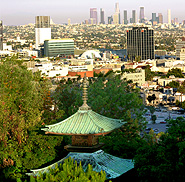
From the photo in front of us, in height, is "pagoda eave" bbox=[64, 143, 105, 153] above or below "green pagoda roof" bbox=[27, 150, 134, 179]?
above

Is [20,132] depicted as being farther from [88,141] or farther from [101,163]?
[101,163]

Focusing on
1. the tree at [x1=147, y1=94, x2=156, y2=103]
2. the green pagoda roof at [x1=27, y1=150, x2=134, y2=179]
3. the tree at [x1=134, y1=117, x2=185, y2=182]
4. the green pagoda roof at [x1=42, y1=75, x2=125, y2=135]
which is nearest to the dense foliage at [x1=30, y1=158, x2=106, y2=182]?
the green pagoda roof at [x1=27, y1=150, x2=134, y2=179]

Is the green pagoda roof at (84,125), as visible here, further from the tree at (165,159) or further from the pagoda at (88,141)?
the tree at (165,159)

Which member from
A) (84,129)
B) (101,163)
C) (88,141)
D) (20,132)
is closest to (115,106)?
(20,132)

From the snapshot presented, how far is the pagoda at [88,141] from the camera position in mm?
23672

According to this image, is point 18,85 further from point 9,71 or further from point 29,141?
point 29,141

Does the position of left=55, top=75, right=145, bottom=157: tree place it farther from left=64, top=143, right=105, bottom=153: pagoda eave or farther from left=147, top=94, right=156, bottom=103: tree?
left=147, top=94, right=156, bottom=103: tree

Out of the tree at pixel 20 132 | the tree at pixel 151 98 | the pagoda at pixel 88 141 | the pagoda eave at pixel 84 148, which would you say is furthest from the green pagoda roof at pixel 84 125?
the tree at pixel 151 98

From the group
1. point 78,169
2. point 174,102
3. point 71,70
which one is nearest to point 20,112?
Result: point 78,169

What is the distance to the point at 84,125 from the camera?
24203mm

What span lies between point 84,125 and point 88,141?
2.21ft

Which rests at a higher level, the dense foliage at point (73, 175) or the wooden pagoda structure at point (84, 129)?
the wooden pagoda structure at point (84, 129)

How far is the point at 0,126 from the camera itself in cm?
3073

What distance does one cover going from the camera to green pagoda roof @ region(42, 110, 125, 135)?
78.4ft
